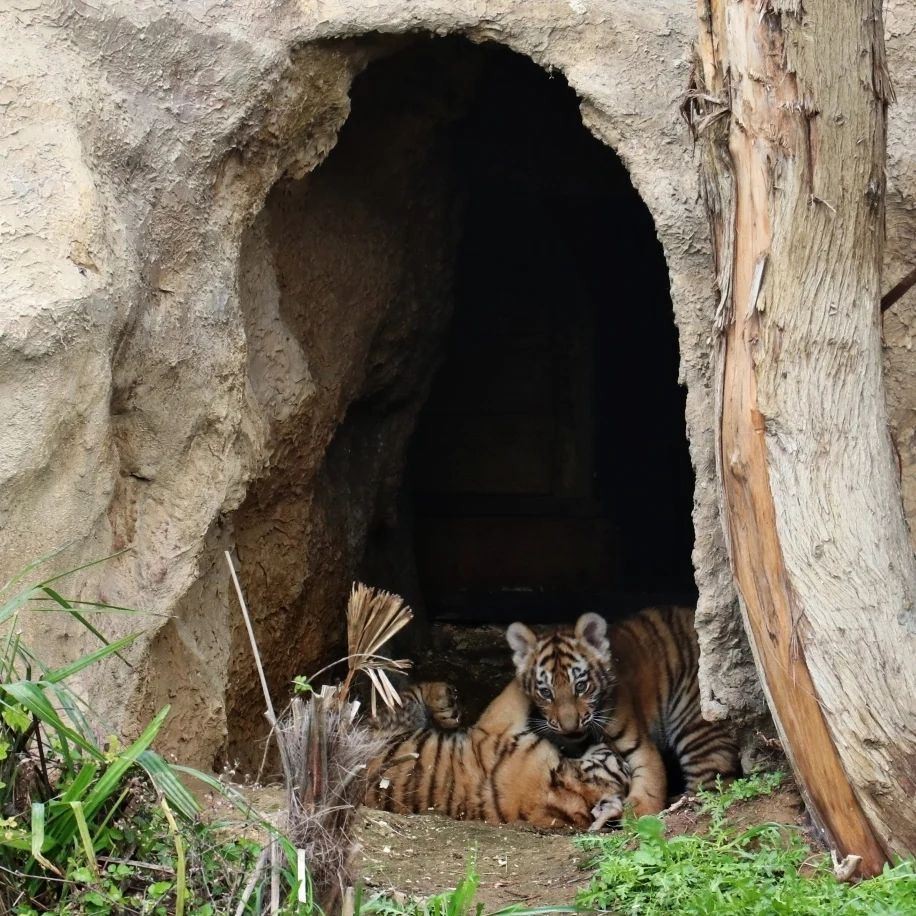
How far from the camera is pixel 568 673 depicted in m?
6.00

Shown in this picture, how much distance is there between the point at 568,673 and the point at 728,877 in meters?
2.41

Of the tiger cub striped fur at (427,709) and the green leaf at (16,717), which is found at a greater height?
the green leaf at (16,717)

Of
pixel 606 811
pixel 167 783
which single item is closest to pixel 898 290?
pixel 606 811

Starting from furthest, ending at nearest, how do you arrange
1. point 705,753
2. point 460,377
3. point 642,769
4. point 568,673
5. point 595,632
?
point 460,377
point 595,632
point 568,673
point 705,753
point 642,769

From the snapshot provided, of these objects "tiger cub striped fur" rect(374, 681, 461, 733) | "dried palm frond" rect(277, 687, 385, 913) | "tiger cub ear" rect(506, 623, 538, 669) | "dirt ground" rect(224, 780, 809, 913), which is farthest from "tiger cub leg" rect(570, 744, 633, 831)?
"dried palm frond" rect(277, 687, 385, 913)

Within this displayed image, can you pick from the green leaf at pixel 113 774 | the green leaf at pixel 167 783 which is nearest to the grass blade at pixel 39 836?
the green leaf at pixel 113 774

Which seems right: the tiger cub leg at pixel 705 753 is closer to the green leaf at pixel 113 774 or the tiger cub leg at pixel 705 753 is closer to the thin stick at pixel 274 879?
the thin stick at pixel 274 879

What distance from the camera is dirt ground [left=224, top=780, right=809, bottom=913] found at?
4012mm

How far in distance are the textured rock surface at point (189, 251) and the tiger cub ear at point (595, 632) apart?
1.67m

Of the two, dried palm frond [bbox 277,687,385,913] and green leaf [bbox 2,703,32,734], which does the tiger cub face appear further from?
green leaf [bbox 2,703,32,734]

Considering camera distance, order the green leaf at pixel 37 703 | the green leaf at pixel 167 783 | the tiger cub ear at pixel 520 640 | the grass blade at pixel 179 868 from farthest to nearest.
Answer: the tiger cub ear at pixel 520 640
the green leaf at pixel 167 783
the green leaf at pixel 37 703
the grass blade at pixel 179 868

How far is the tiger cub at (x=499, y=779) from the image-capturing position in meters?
5.41

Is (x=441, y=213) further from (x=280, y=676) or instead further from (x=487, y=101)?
(x=280, y=676)

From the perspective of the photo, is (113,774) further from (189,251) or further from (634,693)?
(634,693)
